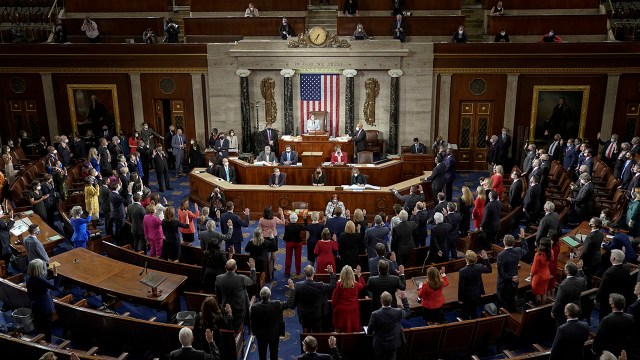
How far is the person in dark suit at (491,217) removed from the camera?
34.8 feet

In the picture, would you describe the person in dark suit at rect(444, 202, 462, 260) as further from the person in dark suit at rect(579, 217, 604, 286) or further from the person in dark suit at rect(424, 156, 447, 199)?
the person in dark suit at rect(424, 156, 447, 199)

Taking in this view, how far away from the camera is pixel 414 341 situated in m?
7.27

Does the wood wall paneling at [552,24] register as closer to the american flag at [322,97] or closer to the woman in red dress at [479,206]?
the american flag at [322,97]

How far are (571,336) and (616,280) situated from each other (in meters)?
1.87

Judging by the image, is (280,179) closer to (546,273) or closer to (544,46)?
(546,273)

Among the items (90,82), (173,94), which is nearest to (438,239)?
(173,94)

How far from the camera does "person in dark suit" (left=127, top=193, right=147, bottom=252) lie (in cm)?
1070

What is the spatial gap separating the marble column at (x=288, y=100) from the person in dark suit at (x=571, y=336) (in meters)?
12.9

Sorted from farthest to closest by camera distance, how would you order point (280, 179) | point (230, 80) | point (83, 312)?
point (230, 80), point (280, 179), point (83, 312)

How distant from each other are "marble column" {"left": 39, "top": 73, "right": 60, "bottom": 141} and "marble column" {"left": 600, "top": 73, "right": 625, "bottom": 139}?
16.5 meters

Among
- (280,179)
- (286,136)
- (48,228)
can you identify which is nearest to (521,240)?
(280,179)

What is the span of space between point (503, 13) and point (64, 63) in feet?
45.5

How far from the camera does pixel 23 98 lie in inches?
754

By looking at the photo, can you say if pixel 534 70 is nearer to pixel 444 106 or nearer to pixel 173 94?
pixel 444 106
